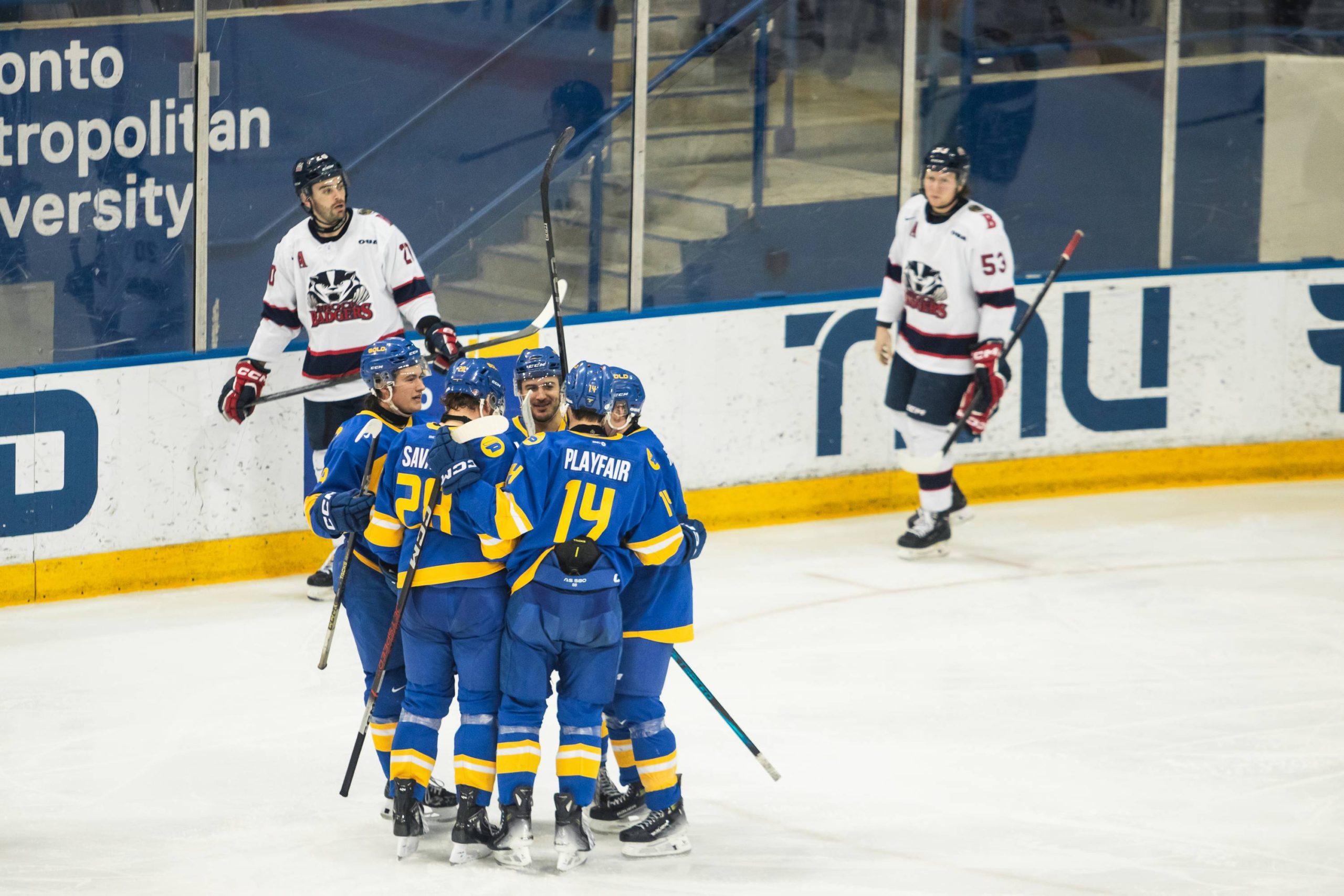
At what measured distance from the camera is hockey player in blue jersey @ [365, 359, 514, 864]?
3.93 m

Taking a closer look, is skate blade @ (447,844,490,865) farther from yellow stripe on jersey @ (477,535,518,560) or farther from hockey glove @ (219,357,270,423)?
hockey glove @ (219,357,270,423)

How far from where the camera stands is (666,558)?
3.98m

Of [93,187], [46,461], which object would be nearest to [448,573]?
[46,461]

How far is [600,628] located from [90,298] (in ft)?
10.3

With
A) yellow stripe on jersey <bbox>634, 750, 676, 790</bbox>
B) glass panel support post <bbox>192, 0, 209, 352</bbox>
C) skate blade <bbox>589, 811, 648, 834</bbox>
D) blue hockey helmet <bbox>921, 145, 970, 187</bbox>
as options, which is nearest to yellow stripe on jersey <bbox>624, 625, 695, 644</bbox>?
yellow stripe on jersey <bbox>634, 750, 676, 790</bbox>

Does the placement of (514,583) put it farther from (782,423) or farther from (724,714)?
(782,423)

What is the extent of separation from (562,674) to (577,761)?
179 millimetres

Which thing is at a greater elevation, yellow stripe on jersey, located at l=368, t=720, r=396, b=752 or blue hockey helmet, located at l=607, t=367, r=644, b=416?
blue hockey helmet, located at l=607, t=367, r=644, b=416

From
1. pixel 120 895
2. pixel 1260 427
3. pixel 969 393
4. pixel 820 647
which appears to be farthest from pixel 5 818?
pixel 1260 427

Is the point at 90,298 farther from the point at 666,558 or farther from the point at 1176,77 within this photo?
the point at 1176,77

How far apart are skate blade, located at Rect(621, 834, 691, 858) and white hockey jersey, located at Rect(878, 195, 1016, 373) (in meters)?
3.12

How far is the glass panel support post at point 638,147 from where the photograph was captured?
7.31 m

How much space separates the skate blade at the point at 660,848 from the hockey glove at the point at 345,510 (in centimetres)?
88

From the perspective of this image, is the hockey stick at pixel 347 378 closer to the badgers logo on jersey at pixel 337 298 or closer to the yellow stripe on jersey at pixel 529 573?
the badgers logo on jersey at pixel 337 298
